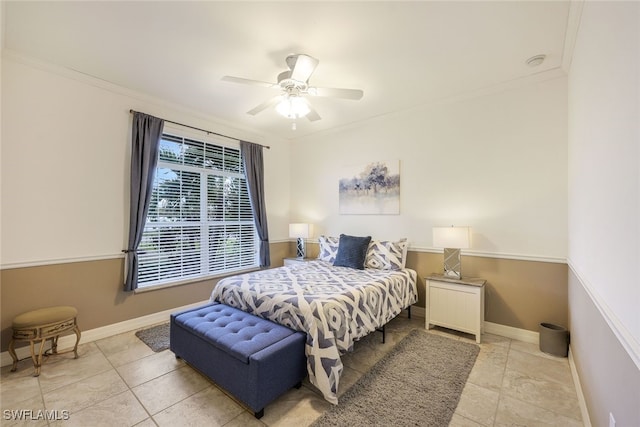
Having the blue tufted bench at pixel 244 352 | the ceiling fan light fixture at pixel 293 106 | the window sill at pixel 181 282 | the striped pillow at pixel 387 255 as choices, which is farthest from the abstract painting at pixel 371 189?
the blue tufted bench at pixel 244 352

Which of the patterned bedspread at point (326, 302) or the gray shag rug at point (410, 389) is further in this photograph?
the patterned bedspread at point (326, 302)

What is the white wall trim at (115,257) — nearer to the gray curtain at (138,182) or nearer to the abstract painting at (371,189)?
the gray curtain at (138,182)

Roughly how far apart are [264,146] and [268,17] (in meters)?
2.91

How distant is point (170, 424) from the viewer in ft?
5.84

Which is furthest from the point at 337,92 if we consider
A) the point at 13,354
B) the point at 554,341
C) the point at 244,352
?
the point at 13,354

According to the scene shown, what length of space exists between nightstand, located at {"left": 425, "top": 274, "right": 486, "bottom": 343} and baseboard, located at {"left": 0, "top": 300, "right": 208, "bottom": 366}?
334 centimetres

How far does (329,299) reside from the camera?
2.33 metres

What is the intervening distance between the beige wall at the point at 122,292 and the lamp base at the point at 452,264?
191 mm

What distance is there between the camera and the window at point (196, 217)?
353cm

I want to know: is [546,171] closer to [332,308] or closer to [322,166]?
[332,308]

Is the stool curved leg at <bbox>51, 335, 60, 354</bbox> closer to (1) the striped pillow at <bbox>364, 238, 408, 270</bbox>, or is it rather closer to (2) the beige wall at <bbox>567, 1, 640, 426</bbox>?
(1) the striped pillow at <bbox>364, 238, 408, 270</bbox>

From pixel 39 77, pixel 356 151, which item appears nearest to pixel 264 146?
pixel 356 151

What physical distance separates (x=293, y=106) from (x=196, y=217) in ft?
7.41

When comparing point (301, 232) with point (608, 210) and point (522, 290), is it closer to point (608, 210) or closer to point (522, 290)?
point (522, 290)
